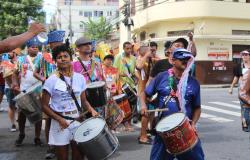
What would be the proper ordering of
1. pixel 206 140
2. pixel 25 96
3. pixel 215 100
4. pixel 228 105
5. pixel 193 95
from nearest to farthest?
pixel 193 95 → pixel 25 96 → pixel 206 140 → pixel 228 105 → pixel 215 100

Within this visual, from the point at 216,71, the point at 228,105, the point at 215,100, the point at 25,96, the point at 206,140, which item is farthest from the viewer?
the point at 216,71

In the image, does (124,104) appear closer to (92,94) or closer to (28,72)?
(28,72)

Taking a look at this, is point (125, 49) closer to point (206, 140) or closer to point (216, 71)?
point (206, 140)

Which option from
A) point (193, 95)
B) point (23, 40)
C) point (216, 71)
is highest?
point (23, 40)

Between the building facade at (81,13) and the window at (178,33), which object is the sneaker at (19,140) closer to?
Result: the window at (178,33)

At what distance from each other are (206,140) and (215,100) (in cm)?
1018

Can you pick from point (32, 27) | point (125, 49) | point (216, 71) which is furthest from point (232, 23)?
point (32, 27)

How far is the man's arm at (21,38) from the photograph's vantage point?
4.02 m

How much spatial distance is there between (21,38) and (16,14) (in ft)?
123

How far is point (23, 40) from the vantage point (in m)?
4.02

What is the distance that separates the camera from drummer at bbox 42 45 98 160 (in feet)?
17.2

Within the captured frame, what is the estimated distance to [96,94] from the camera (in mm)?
6652

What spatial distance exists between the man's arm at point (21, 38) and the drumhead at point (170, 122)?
1424 mm

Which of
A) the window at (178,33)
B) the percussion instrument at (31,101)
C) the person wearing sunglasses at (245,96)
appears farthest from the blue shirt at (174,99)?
the window at (178,33)
